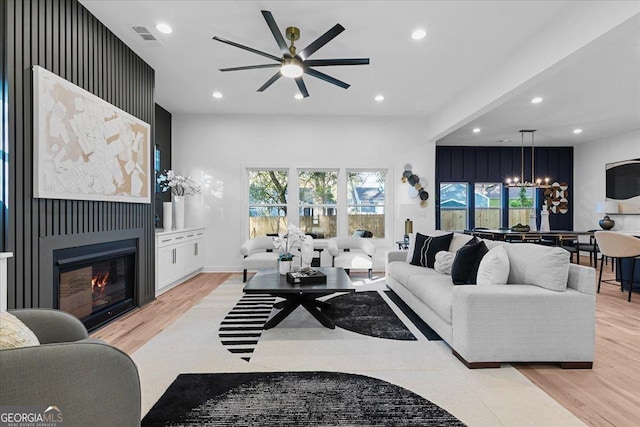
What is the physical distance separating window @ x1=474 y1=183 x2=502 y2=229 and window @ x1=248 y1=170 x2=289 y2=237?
5426 mm

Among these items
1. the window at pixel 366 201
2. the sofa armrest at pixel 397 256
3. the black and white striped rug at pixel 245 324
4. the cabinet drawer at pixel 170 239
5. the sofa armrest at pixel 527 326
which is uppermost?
the window at pixel 366 201

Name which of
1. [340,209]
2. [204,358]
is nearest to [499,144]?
[340,209]

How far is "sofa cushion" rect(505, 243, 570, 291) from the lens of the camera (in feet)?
8.32

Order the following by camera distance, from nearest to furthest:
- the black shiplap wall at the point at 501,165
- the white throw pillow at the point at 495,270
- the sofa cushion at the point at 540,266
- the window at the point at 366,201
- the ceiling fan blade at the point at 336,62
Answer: the sofa cushion at the point at 540,266 < the white throw pillow at the point at 495,270 < the ceiling fan blade at the point at 336,62 < the window at the point at 366,201 < the black shiplap wall at the point at 501,165

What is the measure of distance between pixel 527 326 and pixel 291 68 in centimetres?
301

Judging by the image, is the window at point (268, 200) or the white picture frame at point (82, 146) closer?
the white picture frame at point (82, 146)

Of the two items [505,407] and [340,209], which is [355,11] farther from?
[340,209]

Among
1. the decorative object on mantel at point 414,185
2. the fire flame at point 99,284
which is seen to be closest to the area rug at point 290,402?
the fire flame at point 99,284

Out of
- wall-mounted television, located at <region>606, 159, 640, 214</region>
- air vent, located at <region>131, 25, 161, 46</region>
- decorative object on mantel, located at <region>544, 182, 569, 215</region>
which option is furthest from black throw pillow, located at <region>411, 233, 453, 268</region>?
decorative object on mantel, located at <region>544, 182, 569, 215</region>

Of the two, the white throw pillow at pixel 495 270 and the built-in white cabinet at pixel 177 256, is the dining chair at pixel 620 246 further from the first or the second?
the built-in white cabinet at pixel 177 256

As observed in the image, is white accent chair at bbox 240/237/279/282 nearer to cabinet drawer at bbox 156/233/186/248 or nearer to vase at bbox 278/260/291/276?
cabinet drawer at bbox 156/233/186/248

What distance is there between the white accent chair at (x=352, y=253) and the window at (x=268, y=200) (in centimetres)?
133

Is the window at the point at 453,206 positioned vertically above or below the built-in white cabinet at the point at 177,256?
above

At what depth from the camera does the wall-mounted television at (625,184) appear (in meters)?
7.49
